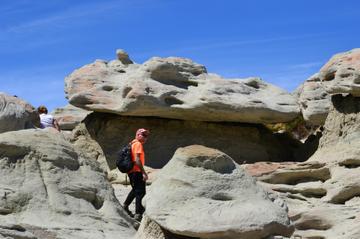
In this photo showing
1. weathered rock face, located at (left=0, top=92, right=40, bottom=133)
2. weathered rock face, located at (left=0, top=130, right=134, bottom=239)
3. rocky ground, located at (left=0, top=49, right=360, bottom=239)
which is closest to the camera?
rocky ground, located at (left=0, top=49, right=360, bottom=239)

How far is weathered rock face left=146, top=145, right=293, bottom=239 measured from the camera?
9.62m

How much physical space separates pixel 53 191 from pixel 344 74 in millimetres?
8836

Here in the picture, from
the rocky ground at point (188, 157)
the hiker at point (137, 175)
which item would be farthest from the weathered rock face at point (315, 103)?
the hiker at point (137, 175)

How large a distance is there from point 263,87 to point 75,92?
15.4 ft

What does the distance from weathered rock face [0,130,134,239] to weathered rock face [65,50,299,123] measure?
818cm

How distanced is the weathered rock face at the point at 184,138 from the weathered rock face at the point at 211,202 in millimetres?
10404

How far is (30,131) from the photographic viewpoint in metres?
12.0

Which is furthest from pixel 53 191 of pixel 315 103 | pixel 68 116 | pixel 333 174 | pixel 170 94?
pixel 68 116

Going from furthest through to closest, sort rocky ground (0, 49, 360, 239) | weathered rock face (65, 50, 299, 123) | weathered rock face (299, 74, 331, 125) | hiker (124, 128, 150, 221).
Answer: weathered rock face (299, 74, 331, 125), weathered rock face (65, 50, 299, 123), hiker (124, 128, 150, 221), rocky ground (0, 49, 360, 239)

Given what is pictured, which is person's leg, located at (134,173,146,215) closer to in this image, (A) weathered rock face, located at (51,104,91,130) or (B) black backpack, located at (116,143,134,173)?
(B) black backpack, located at (116,143,134,173)

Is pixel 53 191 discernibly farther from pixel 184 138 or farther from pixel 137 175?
pixel 184 138

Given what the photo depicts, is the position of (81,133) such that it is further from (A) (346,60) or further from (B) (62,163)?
(B) (62,163)

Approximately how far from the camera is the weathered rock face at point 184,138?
832 inches

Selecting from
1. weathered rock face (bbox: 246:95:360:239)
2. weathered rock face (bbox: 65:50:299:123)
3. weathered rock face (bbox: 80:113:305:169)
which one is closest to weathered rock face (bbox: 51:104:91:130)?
weathered rock face (bbox: 80:113:305:169)
